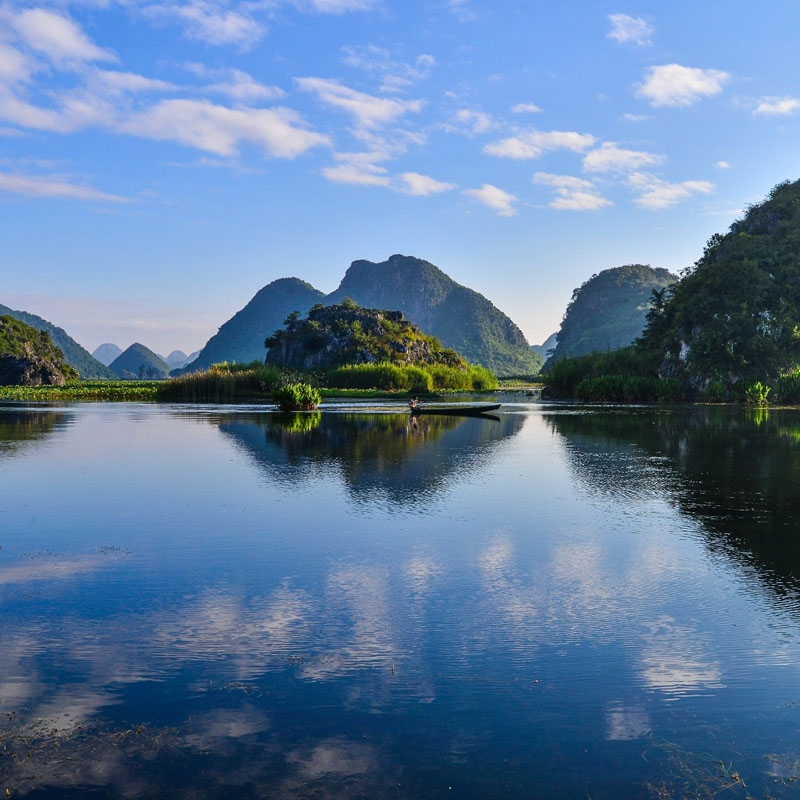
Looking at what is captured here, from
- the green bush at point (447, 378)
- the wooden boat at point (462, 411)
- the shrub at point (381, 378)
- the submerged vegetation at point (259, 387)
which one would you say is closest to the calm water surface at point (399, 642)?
the wooden boat at point (462, 411)

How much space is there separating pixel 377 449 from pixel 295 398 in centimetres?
2873

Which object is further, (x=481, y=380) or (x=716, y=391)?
(x=481, y=380)

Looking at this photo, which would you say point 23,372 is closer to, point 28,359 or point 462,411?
point 28,359

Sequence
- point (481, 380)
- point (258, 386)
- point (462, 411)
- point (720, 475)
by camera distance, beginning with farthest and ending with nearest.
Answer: point (481, 380)
point (258, 386)
point (462, 411)
point (720, 475)

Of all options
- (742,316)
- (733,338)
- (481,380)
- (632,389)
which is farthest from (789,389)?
(481,380)

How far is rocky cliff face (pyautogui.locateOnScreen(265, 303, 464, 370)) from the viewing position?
142 meters

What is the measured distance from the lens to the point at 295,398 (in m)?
54.0

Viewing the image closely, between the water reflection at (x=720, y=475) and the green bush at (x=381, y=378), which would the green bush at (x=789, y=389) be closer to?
the water reflection at (x=720, y=475)

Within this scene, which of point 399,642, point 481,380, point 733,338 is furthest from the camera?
point 481,380

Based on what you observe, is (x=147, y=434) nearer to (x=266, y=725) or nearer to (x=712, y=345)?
(x=266, y=725)

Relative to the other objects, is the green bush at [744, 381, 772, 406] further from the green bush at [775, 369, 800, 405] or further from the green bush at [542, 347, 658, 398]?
the green bush at [542, 347, 658, 398]

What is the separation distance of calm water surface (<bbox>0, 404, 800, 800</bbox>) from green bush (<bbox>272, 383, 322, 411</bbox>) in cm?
3665

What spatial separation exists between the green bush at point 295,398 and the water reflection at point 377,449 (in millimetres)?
10396

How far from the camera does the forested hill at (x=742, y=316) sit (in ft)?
233
